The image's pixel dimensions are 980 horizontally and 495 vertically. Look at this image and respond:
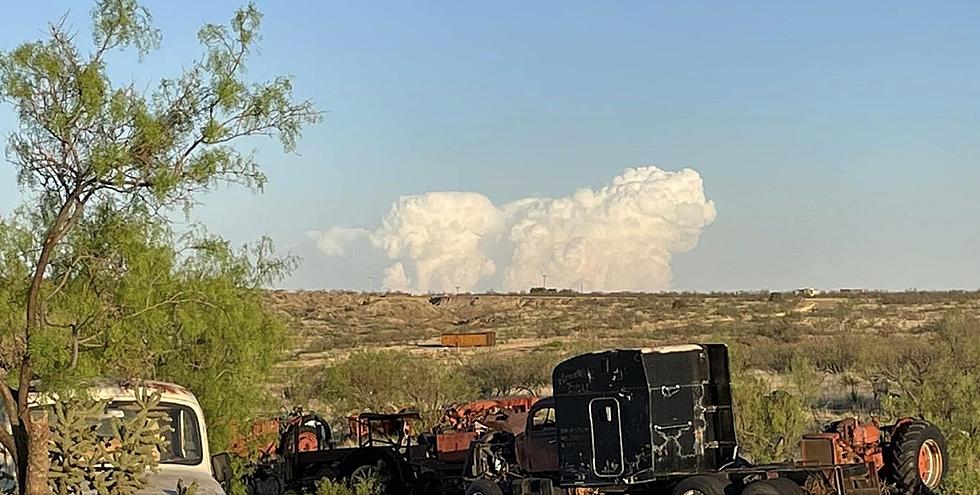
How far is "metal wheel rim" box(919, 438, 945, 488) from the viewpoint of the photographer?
1573cm

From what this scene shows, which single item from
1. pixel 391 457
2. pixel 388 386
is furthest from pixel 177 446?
pixel 388 386

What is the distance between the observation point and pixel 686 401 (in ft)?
51.4

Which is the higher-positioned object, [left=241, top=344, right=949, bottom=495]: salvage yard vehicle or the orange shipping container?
the orange shipping container

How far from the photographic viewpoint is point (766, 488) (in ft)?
47.4

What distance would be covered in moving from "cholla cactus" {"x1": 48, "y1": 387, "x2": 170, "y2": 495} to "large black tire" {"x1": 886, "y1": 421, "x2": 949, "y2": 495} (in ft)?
28.8

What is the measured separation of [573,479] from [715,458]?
5.44ft

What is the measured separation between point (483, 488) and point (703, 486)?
311 centimetres

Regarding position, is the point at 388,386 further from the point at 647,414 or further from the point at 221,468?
the point at 221,468

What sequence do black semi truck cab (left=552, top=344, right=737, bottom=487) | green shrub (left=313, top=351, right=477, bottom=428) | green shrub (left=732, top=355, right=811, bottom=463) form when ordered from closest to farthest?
black semi truck cab (left=552, top=344, right=737, bottom=487) → green shrub (left=732, top=355, right=811, bottom=463) → green shrub (left=313, top=351, right=477, bottom=428)

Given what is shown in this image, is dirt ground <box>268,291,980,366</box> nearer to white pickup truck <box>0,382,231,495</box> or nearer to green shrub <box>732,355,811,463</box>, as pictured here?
green shrub <box>732,355,811,463</box>

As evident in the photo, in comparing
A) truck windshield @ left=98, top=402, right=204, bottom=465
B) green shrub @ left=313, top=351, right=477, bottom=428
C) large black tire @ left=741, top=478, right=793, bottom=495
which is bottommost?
large black tire @ left=741, top=478, right=793, bottom=495

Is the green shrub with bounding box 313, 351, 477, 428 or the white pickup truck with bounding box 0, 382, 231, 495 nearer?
the white pickup truck with bounding box 0, 382, 231, 495

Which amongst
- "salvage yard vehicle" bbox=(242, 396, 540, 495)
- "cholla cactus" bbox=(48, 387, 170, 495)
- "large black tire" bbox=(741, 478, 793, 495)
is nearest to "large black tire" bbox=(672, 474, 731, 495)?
"large black tire" bbox=(741, 478, 793, 495)

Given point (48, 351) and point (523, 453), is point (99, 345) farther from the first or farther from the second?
point (523, 453)
